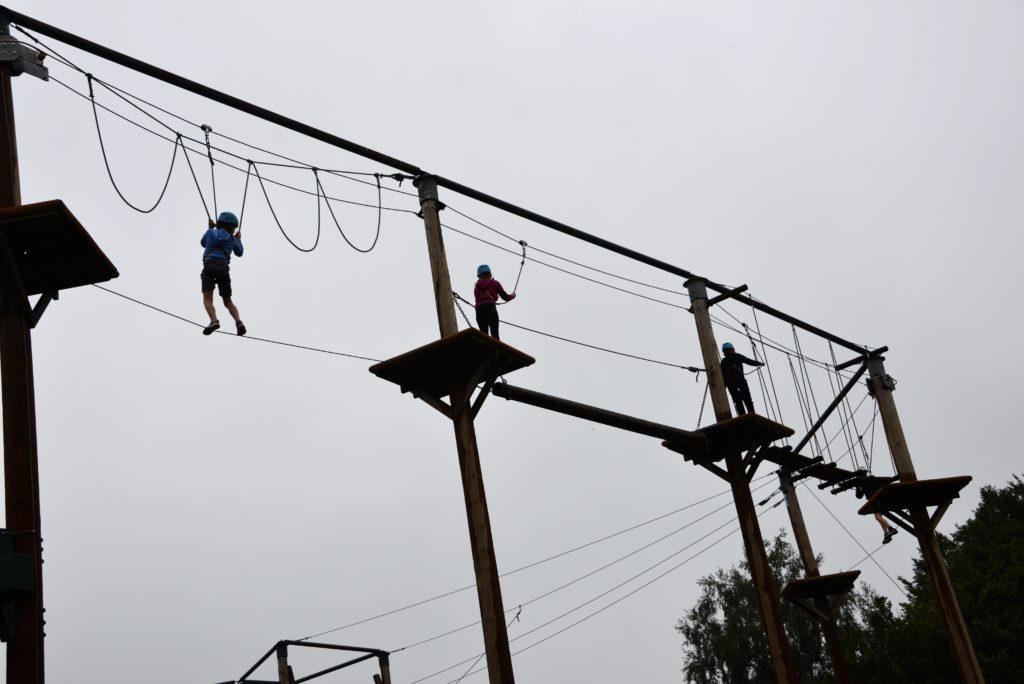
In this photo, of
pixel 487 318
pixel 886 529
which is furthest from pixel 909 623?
pixel 487 318

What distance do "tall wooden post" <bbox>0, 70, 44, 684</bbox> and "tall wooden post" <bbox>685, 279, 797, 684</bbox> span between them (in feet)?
25.6

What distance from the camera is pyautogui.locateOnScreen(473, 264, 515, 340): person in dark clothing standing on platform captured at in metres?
11.3

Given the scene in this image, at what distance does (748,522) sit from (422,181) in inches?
220

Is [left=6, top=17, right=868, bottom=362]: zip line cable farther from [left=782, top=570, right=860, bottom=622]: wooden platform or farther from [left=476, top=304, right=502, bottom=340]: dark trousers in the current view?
[left=782, top=570, right=860, bottom=622]: wooden platform

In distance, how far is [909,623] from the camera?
33.4 meters

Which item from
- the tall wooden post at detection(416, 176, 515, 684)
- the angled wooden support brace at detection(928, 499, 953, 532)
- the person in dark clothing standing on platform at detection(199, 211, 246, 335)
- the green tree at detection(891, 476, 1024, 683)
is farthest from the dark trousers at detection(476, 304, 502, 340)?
the green tree at detection(891, 476, 1024, 683)

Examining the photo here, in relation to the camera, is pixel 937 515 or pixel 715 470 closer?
pixel 715 470

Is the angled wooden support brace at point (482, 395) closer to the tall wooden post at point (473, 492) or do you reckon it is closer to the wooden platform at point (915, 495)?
the tall wooden post at point (473, 492)

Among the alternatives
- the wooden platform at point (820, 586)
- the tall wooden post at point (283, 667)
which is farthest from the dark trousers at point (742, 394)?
the tall wooden post at point (283, 667)

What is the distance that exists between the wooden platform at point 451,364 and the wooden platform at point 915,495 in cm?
873

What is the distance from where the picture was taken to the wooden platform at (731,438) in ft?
41.3

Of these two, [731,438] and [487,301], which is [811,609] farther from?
[487,301]

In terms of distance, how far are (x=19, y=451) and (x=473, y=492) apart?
3.82 metres

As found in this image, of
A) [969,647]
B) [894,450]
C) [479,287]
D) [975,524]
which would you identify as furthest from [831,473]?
[975,524]
